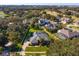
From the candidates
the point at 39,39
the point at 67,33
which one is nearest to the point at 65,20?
the point at 67,33

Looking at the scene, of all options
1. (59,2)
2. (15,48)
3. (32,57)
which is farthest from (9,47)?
(59,2)

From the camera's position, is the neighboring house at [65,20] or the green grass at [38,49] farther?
the neighboring house at [65,20]

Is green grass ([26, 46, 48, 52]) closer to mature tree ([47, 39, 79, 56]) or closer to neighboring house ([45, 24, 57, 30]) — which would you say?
mature tree ([47, 39, 79, 56])

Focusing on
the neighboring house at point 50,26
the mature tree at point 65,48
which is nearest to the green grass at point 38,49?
the mature tree at point 65,48

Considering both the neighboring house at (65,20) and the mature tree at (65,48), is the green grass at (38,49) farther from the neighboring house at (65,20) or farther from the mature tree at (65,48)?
the neighboring house at (65,20)

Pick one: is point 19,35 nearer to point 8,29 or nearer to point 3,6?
point 8,29

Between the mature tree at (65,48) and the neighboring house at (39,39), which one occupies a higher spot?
the neighboring house at (39,39)

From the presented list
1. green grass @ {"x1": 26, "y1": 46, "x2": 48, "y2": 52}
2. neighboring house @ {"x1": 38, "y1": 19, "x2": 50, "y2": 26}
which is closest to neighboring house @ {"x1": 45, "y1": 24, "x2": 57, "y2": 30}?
neighboring house @ {"x1": 38, "y1": 19, "x2": 50, "y2": 26}

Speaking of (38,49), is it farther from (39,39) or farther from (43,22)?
(43,22)

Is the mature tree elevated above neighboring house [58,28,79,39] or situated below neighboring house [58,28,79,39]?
below
